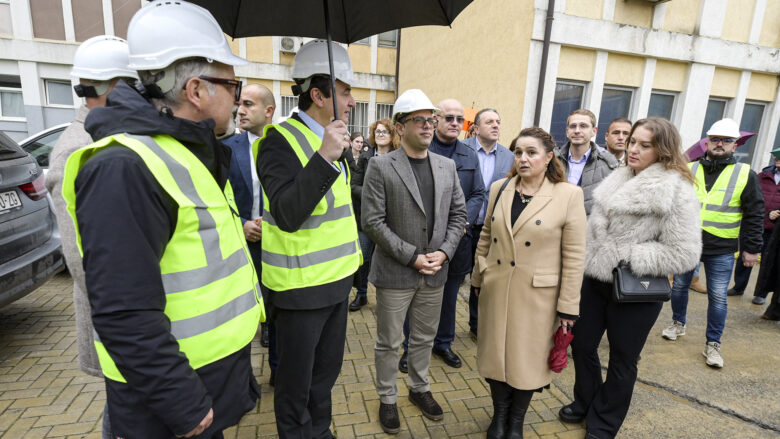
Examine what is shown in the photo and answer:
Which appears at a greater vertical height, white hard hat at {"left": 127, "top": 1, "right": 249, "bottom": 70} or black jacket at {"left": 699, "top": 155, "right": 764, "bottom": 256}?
white hard hat at {"left": 127, "top": 1, "right": 249, "bottom": 70}

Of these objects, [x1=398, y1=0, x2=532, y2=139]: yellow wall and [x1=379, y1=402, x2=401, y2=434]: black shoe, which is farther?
[x1=398, y1=0, x2=532, y2=139]: yellow wall

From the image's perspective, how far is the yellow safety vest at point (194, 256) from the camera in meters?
1.15

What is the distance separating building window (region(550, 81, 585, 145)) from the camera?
738 centimetres

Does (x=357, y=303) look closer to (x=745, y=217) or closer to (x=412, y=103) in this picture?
(x=412, y=103)

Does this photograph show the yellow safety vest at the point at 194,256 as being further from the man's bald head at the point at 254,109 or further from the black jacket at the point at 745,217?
the black jacket at the point at 745,217

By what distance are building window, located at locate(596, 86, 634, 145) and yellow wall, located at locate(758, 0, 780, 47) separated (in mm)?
3112

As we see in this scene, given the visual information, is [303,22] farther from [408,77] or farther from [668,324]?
[408,77]

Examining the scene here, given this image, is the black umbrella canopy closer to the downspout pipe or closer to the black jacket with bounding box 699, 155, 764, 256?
the black jacket with bounding box 699, 155, 764, 256

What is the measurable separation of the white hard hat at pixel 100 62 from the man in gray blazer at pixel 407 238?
1.51m

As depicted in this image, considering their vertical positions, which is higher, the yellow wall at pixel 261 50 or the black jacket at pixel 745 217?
the yellow wall at pixel 261 50

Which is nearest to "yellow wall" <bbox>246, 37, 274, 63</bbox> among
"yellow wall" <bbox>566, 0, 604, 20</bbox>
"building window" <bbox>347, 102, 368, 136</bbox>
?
"building window" <bbox>347, 102, 368, 136</bbox>

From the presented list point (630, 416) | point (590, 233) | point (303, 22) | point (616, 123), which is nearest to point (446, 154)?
point (590, 233)

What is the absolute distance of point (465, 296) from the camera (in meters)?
5.16

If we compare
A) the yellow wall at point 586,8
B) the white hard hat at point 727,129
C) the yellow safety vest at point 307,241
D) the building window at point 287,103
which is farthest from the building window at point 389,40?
the yellow safety vest at point 307,241
